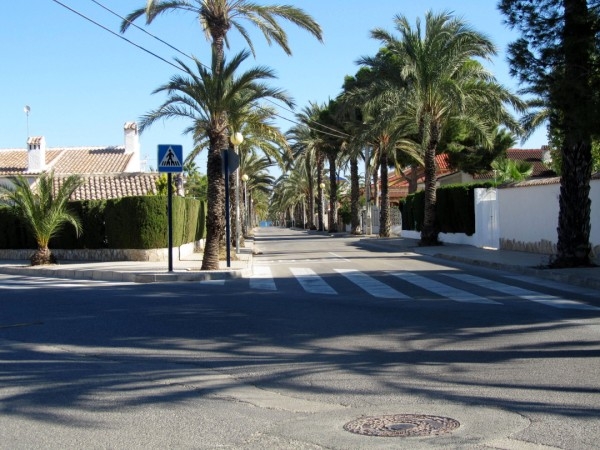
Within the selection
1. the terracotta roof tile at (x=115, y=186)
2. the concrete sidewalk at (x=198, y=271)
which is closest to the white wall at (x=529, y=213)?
the concrete sidewalk at (x=198, y=271)

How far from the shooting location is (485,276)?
1766cm

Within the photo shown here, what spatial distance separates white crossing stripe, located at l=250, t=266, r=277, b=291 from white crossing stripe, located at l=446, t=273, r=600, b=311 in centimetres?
432

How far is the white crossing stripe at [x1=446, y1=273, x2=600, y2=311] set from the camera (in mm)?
12008

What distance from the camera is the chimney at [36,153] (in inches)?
1978

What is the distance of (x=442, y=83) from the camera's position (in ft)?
98.9

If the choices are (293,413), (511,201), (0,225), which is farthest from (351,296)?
(0,225)

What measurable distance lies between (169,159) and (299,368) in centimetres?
1235

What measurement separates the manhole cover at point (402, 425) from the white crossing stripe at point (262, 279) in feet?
32.3

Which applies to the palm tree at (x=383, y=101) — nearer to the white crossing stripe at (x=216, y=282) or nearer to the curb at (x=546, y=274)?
the curb at (x=546, y=274)

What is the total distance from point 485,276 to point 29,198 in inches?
557

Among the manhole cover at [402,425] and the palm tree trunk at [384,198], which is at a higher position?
the palm tree trunk at [384,198]

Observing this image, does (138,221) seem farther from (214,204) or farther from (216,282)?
(216,282)

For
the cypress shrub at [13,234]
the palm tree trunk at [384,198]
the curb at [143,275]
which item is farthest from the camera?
the palm tree trunk at [384,198]

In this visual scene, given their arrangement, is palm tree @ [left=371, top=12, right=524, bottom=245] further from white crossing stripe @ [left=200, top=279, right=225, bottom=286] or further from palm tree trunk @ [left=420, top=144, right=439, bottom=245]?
white crossing stripe @ [left=200, top=279, right=225, bottom=286]
